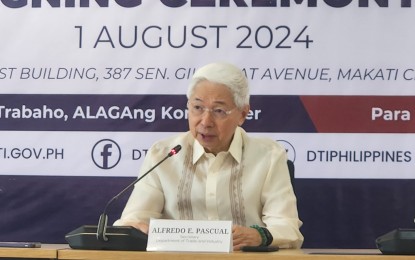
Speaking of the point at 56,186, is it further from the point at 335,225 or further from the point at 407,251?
the point at 407,251

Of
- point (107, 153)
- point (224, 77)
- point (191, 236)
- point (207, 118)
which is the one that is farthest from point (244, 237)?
point (107, 153)

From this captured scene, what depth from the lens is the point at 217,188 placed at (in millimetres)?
3566

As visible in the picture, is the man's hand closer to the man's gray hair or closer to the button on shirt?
the button on shirt

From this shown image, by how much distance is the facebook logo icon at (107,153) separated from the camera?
4.66 meters

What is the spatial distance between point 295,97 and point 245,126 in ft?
0.94

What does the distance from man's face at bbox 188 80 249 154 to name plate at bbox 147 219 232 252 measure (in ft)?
2.15

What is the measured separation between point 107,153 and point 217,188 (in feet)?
4.03

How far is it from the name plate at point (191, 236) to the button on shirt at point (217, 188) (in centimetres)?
59

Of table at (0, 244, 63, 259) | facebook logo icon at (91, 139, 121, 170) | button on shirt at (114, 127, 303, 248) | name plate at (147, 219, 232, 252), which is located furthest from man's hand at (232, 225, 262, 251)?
facebook logo icon at (91, 139, 121, 170)

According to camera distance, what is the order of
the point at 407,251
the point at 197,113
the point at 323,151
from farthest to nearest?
the point at 323,151, the point at 197,113, the point at 407,251

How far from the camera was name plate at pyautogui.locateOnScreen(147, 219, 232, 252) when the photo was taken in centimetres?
288

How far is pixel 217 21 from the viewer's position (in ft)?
15.2

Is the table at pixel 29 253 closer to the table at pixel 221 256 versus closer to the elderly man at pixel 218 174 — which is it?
the table at pixel 221 256

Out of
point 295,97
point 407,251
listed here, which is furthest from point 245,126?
point 407,251
